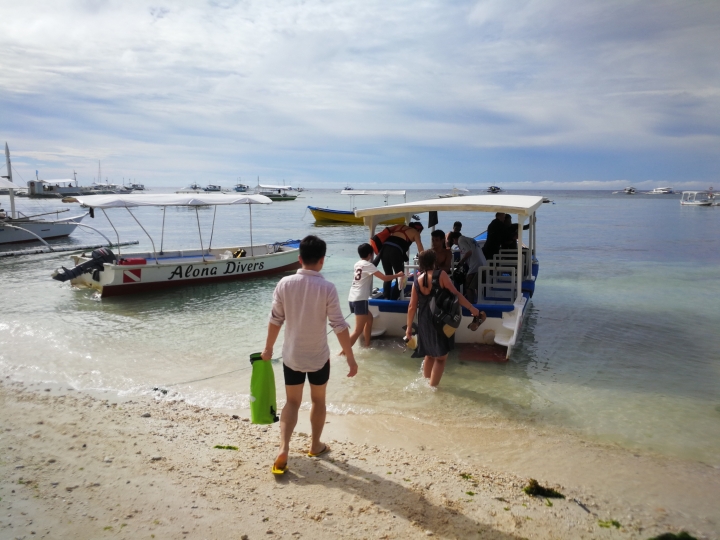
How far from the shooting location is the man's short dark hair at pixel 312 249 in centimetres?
374

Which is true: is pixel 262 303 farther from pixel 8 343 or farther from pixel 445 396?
pixel 445 396

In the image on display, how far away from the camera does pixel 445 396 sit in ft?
21.1

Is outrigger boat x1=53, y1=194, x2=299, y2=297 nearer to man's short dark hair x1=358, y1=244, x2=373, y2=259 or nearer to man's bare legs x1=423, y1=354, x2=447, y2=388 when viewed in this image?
man's short dark hair x1=358, y1=244, x2=373, y2=259

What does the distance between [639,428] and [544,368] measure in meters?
2.05

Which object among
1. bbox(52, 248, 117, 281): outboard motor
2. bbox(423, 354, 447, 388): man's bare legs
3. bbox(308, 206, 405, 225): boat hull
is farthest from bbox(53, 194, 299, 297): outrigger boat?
bbox(308, 206, 405, 225): boat hull

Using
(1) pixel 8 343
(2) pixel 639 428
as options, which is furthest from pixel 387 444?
(1) pixel 8 343

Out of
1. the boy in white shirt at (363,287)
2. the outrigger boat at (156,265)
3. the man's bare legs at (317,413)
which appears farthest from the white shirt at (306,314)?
the outrigger boat at (156,265)

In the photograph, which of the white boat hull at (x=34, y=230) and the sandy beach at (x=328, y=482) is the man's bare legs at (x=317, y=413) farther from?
the white boat hull at (x=34, y=230)

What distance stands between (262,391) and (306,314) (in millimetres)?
992

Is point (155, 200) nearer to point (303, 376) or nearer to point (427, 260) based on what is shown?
point (427, 260)

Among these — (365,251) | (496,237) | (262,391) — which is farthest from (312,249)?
(496,237)

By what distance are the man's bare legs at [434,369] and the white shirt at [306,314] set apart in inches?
106

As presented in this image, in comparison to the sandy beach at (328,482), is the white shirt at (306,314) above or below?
above

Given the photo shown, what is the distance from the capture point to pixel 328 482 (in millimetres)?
3992
